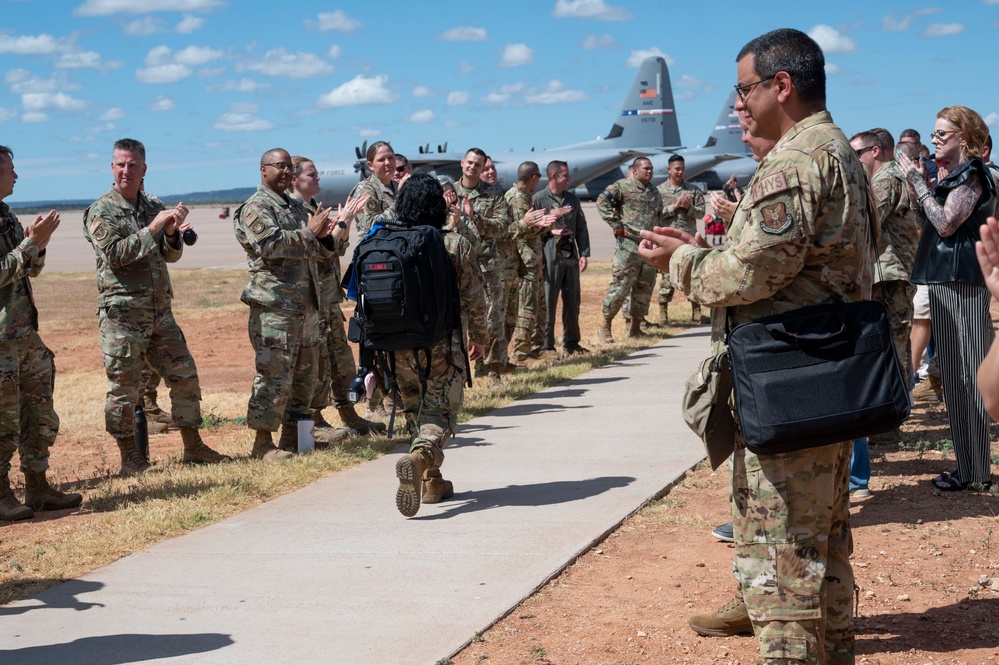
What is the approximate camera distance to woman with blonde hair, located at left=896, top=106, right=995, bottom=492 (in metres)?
5.95

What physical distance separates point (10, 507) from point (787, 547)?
519 cm

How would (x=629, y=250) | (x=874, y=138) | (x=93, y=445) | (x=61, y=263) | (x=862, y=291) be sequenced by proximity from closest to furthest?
(x=862, y=291) → (x=874, y=138) → (x=93, y=445) → (x=629, y=250) → (x=61, y=263)

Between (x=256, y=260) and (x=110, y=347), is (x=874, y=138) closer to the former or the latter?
(x=256, y=260)

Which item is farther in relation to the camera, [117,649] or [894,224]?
[894,224]

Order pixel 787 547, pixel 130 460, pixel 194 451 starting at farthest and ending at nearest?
pixel 194 451
pixel 130 460
pixel 787 547

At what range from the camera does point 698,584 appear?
16.3 feet

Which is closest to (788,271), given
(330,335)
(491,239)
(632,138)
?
(330,335)

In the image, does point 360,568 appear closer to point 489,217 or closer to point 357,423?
point 357,423

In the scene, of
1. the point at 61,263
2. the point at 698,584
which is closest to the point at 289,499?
the point at 698,584

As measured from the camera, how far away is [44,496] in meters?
6.95

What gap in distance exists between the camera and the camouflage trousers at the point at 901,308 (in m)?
7.50

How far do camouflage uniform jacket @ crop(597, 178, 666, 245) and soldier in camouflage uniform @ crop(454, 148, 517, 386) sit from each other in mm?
2621

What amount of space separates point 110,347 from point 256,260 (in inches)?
46.0

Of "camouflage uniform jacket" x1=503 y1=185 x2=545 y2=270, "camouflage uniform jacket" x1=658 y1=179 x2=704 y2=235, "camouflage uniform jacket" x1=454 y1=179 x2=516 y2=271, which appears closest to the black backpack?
"camouflage uniform jacket" x1=454 y1=179 x2=516 y2=271
